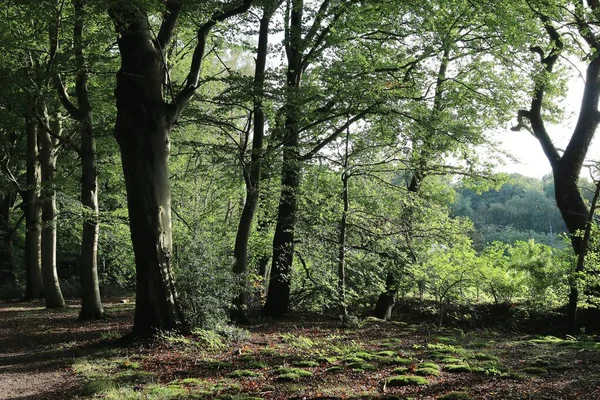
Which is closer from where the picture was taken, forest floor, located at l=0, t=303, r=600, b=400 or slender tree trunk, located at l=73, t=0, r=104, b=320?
forest floor, located at l=0, t=303, r=600, b=400

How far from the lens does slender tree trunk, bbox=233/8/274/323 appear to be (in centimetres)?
1102

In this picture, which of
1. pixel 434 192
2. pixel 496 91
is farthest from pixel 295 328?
pixel 496 91

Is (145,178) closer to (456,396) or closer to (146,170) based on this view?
A: (146,170)

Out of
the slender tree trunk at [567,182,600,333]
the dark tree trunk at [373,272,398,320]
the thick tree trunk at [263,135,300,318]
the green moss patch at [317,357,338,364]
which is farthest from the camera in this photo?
the dark tree trunk at [373,272,398,320]

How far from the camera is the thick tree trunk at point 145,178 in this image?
A: 8.76 meters

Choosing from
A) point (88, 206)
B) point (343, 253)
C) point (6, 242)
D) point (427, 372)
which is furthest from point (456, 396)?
point (6, 242)

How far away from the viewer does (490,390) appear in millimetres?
5707

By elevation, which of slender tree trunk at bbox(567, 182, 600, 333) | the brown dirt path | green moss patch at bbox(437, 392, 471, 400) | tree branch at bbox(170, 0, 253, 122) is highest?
tree branch at bbox(170, 0, 253, 122)

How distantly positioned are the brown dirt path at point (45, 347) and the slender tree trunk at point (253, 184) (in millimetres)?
2593

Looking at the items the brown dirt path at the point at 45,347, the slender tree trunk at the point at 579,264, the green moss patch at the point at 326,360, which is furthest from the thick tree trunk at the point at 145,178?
the slender tree trunk at the point at 579,264

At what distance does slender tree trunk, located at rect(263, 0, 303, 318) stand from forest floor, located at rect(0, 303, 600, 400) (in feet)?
7.80

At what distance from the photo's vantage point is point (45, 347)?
9.20m

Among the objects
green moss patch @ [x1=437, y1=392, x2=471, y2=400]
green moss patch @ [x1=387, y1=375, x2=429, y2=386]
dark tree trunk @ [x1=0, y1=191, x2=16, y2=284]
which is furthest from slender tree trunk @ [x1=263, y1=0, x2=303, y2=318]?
dark tree trunk @ [x1=0, y1=191, x2=16, y2=284]

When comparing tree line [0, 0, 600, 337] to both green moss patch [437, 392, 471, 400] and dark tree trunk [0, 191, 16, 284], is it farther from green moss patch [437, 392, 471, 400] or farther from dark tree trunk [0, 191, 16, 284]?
dark tree trunk [0, 191, 16, 284]
